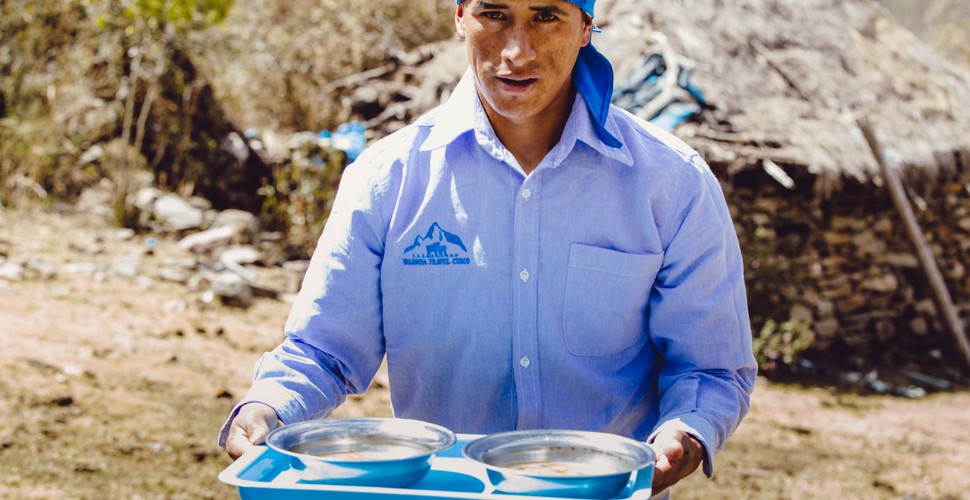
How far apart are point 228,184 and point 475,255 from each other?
27.6 ft

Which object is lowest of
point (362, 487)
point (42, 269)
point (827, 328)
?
point (827, 328)

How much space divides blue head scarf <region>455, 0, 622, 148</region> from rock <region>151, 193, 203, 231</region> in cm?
730

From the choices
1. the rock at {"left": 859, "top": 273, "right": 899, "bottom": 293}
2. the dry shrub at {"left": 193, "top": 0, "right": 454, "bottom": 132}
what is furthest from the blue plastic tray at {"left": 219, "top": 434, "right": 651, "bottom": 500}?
the dry shrub at {"left": 193, "top": 0, "right": 454, "bottom": 132}

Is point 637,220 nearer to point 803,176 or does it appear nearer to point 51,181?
point 803,176

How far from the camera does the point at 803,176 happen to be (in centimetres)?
816

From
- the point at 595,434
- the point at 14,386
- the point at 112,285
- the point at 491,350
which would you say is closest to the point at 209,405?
the point at 14,386

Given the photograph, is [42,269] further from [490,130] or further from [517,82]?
[517,82]

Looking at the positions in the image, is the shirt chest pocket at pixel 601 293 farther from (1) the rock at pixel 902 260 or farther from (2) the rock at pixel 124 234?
(1) the rock at pixel 902 260

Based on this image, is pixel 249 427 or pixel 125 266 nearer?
pixel 249 427

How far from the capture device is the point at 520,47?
1.88m

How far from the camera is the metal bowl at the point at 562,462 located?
1.40 m

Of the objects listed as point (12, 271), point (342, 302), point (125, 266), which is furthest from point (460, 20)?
point (125, 266)

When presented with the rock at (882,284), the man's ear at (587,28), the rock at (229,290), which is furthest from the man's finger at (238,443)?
the rock at (882,284)

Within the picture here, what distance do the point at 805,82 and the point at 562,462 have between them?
319 inches
